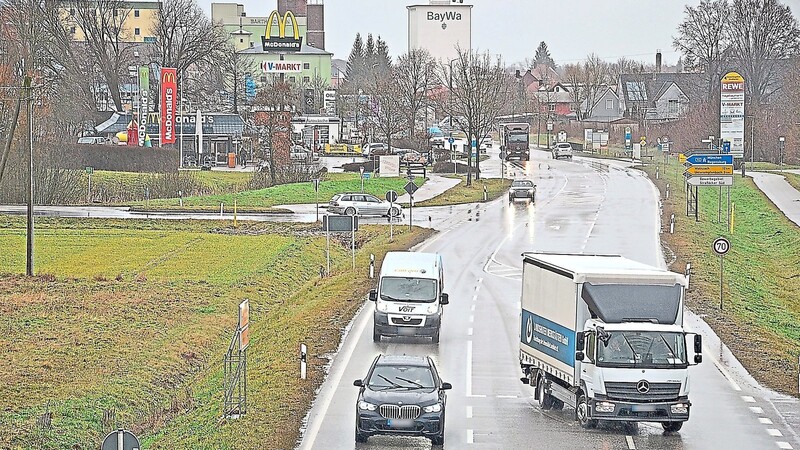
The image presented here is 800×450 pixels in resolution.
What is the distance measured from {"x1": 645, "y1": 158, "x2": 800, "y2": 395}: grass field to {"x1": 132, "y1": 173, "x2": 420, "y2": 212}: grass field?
64.4 ft

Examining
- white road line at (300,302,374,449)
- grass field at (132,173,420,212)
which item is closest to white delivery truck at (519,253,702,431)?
white road line at (300,302,374,449)

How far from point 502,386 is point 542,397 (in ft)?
6.90

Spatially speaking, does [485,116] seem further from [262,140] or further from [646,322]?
[646,322]

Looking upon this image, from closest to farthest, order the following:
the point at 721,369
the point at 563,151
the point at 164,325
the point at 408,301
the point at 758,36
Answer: the point at 721,369 < the point at 408,301 < the point at 164,325 < the point at 758,36 < the point at 563,151

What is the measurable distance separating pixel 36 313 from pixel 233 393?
42.4ft

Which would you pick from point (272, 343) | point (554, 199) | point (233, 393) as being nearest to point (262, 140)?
point (554, 199)

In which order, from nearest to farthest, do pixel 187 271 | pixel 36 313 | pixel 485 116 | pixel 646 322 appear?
pixel 646 322, pixel 36 313, pixel 187 271, pixel 485 116

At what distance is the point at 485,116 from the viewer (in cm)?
9131

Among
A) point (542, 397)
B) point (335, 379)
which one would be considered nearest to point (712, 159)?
point (335, 379)

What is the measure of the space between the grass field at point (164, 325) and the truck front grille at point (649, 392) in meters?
5.65

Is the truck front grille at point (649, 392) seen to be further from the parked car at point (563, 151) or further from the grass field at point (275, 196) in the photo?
the parked car at point (563, 151)

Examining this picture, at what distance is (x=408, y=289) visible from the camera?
96.2 feet

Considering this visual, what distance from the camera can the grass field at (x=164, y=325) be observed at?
2248cm

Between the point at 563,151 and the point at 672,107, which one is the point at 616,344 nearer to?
the point at 563,151
